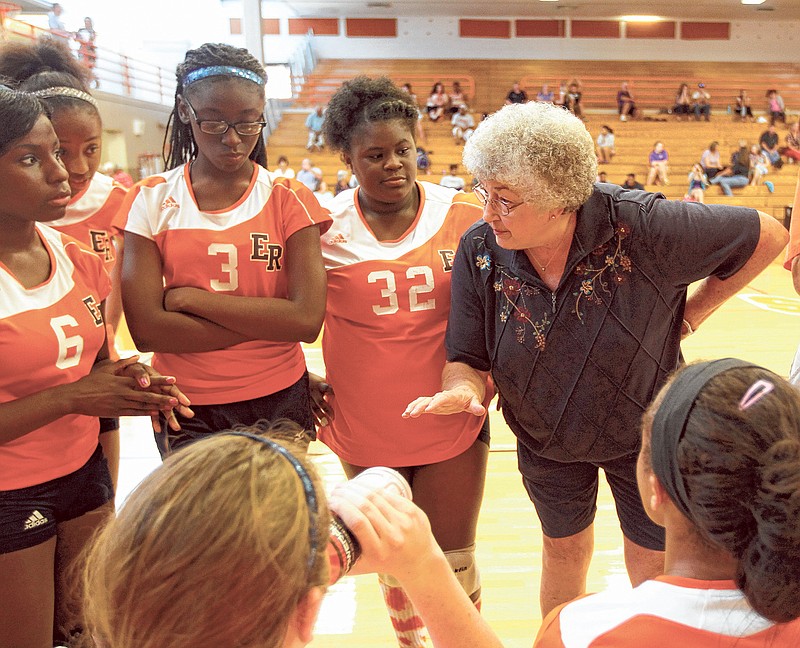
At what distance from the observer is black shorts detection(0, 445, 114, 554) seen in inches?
66.2

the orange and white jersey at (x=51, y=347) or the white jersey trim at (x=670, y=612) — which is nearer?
the white jersey trim at (x=670, y=612)

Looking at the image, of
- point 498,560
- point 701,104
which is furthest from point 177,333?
point 701,104

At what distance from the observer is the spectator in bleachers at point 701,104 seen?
735 inches

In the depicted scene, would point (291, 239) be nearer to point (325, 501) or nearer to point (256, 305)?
point (256, 305)

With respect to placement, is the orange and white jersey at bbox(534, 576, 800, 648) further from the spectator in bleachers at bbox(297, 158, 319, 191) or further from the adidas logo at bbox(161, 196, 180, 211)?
the spectator in bleachers at bbox(297, 158, 319, 191)

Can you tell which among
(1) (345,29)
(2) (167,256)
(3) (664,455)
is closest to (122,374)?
(2) (167,256)

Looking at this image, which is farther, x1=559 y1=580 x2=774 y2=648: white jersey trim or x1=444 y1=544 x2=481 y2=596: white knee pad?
x1=444 y1=544 x2=481 y2=596: white knee pad

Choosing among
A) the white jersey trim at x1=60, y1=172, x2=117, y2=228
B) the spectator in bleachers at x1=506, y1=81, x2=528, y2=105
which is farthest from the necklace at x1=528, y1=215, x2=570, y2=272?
the spectator in bleachers at x1=506, y1=81, x2=528, y2=105

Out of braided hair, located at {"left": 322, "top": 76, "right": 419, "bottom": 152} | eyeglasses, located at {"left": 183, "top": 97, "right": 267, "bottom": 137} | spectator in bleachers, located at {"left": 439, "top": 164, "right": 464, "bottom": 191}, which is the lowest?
spectator in bleachers, located at {"left": 439, "top": 164, "right": 464, "bottom": 191}

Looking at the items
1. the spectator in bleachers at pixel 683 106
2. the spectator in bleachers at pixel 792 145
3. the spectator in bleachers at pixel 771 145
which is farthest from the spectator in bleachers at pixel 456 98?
the spectator in bleachers at pixel 792 145

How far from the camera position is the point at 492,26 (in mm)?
21109

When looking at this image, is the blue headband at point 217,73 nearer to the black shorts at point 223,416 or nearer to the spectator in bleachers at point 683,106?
the black shorts at point 223,416

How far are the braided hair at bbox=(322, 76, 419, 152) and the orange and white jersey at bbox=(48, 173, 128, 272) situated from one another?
32.7 inches

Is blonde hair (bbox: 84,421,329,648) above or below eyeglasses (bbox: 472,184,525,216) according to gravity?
below
